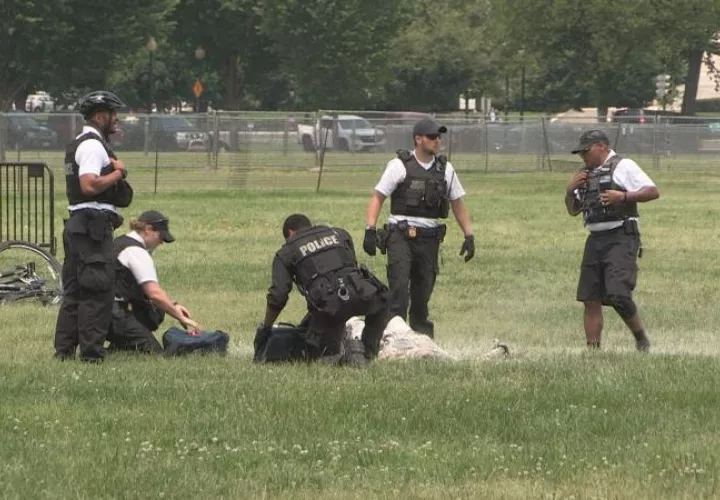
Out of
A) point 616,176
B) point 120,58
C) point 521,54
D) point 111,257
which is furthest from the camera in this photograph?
point 521,54

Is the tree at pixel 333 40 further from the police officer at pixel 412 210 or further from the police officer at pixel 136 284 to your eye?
the police officer at pixel 136 284

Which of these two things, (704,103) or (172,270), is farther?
(704,103)

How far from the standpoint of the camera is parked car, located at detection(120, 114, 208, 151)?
31391 mm

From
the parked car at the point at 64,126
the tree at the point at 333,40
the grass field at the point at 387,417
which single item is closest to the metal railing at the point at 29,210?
the grass field at the point at 387,417

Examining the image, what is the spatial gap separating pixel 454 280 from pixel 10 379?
7.38 metres

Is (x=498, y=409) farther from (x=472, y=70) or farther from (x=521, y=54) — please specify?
(x=472, y=70)

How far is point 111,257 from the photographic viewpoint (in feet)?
28.6

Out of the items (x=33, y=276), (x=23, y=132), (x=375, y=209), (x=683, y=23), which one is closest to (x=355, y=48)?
(x=683, y=23)

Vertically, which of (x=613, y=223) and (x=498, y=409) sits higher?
(x=613, y=223)

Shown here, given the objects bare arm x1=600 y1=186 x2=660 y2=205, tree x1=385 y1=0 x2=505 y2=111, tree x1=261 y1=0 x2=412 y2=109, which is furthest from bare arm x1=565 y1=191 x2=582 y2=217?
tree x1=385 y1=0 x2=505 y2=111

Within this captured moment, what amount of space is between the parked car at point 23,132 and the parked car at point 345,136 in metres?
6.42

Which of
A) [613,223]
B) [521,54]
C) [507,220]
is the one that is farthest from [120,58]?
[613,223]

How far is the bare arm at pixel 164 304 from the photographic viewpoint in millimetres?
8953

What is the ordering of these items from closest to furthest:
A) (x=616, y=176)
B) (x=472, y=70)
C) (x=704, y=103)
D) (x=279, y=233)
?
(x=616, y=176), (x=279, y=233), (x=472, y=70), (x=704, y=103)
